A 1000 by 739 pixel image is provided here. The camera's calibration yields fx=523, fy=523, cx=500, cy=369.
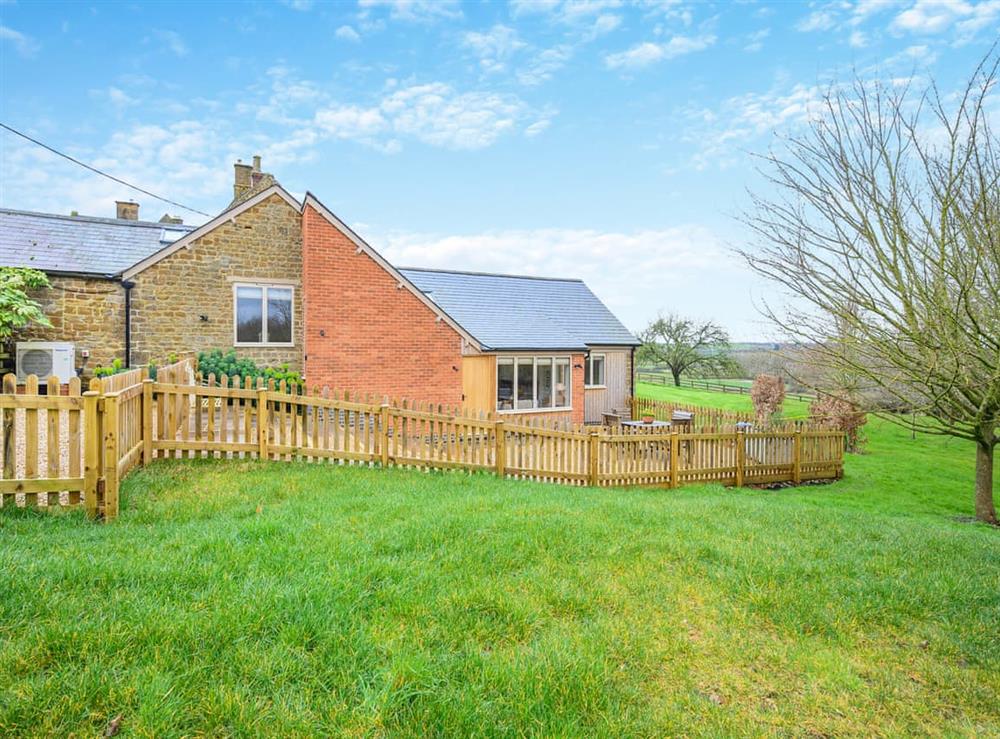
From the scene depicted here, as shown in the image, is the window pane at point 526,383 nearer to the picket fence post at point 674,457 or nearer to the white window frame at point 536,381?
the white window frame at point 536,381

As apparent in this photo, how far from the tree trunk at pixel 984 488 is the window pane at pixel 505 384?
1313 cm

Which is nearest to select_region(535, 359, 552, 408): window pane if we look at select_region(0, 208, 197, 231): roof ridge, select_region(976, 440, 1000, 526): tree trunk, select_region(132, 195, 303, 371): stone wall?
select_region(132, 195, 303, 371): stone wall

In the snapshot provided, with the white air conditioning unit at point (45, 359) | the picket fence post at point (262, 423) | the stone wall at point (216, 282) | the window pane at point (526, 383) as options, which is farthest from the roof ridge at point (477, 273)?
the picket fence post at point (262, 423)

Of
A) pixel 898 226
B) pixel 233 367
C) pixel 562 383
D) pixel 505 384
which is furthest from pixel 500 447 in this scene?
pixel 562 383

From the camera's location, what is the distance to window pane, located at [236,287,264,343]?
14898 millimetres

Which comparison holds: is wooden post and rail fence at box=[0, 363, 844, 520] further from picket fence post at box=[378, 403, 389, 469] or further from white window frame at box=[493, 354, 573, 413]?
white window frame at box=[493, 354, 573, 413]

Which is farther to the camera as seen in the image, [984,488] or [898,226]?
[984,488]

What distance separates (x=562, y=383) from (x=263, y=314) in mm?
11086

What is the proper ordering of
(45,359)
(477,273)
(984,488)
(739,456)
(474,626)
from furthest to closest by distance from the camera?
1. (477,273)
2. (739,456)
3. (45,359)
4. (984,488)
5. (474,626)

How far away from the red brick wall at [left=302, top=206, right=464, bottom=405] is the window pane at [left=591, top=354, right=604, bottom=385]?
9.42 meters

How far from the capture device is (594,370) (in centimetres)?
2439

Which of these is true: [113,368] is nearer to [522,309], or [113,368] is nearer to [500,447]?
[500,447]

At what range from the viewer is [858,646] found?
3.67 m

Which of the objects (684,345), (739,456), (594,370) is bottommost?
(739,456)
